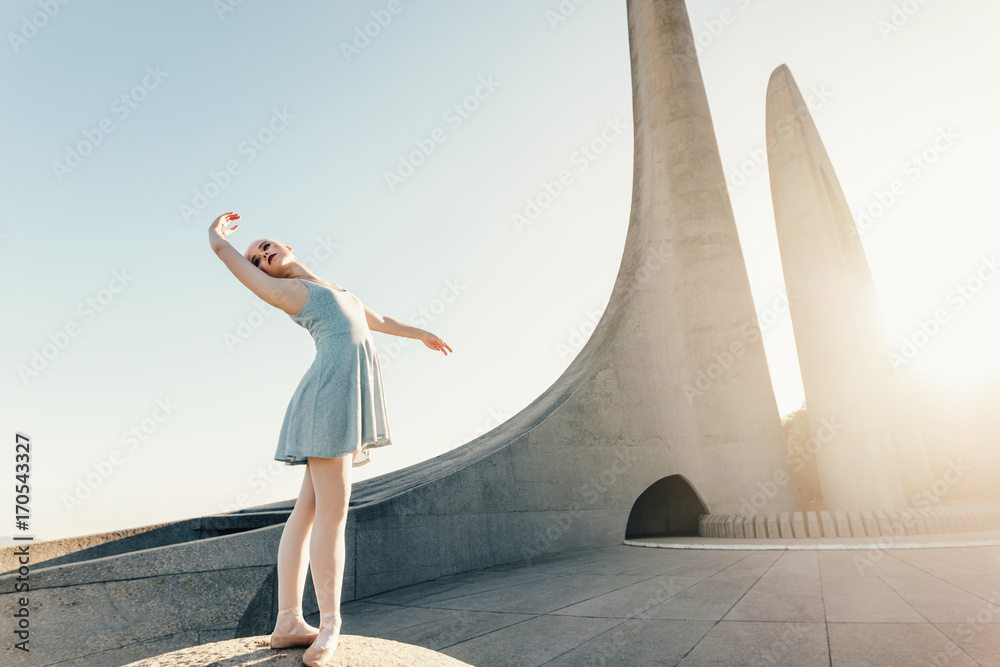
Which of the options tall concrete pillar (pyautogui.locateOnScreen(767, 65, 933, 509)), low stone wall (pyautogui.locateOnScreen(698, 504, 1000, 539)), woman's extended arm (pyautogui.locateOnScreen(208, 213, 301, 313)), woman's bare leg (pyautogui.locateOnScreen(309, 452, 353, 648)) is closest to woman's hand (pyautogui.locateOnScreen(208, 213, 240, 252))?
woman's extended arm (pyautogui.locateOnScreen(208, 213, 301, 313))

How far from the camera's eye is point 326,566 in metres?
2.28

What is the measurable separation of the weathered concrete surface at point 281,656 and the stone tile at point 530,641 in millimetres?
659

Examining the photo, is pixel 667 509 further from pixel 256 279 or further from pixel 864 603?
pixel 256 279

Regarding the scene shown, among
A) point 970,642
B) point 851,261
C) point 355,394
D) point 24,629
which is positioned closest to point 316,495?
point 355,394

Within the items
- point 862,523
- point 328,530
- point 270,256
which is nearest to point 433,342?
point 270,256

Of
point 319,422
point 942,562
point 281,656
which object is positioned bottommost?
point 942,562

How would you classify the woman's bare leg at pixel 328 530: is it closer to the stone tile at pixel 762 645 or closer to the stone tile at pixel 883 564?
the stone tile at pixel 762 645

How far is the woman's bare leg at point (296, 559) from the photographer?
2.28 metres

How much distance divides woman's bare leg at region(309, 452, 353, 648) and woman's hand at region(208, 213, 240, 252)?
1.14m

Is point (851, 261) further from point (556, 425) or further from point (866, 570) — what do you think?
point (866, 570)

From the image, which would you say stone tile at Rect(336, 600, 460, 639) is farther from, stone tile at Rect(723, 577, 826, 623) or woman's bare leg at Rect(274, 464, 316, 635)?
stone tile at Rect(723, 577, 826, 623)

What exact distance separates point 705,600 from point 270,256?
4.02 m

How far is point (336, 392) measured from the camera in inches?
95.0

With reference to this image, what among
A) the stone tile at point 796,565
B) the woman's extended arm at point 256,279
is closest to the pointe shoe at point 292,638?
the woman's extended arm at point 256,279
